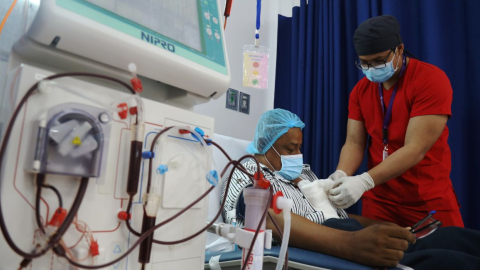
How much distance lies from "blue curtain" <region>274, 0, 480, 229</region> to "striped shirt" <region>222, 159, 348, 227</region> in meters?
0.82

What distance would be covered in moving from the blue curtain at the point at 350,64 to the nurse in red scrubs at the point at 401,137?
1.20 feet

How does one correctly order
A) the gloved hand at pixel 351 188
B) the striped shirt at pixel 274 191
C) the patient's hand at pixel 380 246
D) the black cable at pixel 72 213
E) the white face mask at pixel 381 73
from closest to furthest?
the black cable at pixel 72 213, the patient's hand at pixel 380 246, the striped shirt at pixel 274 191, the gloved hand at pixel 351 188, the white face mask at pixel 381 73

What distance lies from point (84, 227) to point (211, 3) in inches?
21.9

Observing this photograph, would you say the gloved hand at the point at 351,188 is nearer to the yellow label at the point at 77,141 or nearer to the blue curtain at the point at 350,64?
the blue curtain at the point at 350,64

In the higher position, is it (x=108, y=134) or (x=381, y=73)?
(x=381, y=73)

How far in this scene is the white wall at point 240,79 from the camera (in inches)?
87.3

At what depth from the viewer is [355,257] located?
974 mm

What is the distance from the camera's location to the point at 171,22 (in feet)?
2.20

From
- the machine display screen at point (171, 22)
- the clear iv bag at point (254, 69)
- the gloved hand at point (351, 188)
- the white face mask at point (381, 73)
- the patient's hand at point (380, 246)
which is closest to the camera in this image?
the machine display screen at point (171, 22)

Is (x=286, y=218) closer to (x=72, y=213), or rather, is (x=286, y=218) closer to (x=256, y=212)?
(x=256, y=212)

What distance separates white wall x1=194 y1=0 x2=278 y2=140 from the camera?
2.22 metres

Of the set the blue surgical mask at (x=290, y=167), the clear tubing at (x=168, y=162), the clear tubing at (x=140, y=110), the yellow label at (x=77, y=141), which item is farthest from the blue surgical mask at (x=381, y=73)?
the yellow label at (x=77, y=141)

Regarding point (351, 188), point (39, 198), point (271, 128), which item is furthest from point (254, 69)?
point (39, 198)

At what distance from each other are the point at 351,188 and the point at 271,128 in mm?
500
